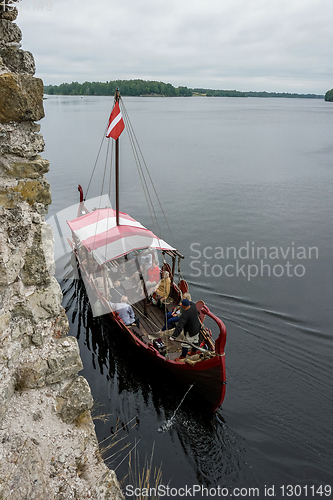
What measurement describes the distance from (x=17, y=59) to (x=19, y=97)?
517 mm

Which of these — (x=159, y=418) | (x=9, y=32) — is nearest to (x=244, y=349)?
(x=159, y=418)

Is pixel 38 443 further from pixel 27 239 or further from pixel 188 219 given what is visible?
pixel 188 219

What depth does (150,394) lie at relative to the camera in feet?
32.6

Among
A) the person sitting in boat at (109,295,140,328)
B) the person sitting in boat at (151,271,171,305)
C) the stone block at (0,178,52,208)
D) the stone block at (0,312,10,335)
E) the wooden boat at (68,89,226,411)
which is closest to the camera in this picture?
the stone block at (0,312,10,335)

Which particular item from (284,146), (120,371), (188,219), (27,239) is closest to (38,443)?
(27,239)

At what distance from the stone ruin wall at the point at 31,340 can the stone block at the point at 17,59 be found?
0.01 meters

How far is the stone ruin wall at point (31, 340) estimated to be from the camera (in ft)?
12.3

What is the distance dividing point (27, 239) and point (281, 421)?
819 centimetres

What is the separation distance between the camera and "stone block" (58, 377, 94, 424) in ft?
14.2

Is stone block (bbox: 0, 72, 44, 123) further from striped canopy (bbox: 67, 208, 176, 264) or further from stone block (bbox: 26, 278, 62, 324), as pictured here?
striped canopy (bbox: 67, 208, 176, 264)

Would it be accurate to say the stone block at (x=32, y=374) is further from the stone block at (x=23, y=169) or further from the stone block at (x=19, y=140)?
the stone block at (x=19, y=140)

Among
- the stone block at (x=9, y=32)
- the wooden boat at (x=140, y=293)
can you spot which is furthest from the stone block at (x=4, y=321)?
the wooden boat at (x=140, y=293)

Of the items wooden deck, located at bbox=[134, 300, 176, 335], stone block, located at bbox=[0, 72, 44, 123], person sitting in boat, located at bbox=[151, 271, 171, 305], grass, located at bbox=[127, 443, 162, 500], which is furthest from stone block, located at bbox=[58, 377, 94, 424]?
person sitting in boat, located at bbox=[151, 271, 171, 305]

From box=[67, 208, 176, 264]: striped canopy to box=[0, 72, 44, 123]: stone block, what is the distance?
24.3ft
